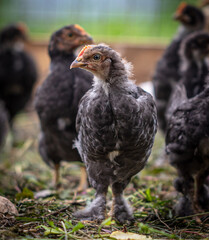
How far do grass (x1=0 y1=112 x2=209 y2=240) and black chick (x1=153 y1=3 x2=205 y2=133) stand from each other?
Answer: 0.80 m

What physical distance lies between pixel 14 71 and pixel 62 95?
2812mm

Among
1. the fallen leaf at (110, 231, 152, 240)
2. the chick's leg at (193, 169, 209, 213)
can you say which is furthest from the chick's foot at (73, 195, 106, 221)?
the chick's leg at (193, 169, 209, 213)

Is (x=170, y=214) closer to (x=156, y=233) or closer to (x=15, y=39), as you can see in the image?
(x=156, y=233)

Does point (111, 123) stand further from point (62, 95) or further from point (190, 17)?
point (190, 17)

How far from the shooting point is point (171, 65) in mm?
4652

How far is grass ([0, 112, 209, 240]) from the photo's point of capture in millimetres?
2373

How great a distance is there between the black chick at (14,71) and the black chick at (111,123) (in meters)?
3.53

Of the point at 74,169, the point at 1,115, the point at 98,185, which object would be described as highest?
the point at 98,185

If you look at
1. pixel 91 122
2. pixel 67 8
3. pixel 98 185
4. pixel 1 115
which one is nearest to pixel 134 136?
pixel 91 122

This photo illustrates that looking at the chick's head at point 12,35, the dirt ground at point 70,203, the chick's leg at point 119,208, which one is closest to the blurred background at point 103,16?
the chick's head at point 12,35

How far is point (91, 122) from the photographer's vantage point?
7.99 ft

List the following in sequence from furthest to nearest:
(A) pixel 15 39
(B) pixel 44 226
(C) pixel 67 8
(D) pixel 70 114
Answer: (C) pixel 67 8, (A) pixel 15 39, (D) pixel 70 114, (B) pixel 44 226

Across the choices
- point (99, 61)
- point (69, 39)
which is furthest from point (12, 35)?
point (99, 61)

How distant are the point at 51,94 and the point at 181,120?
1.17 meters
